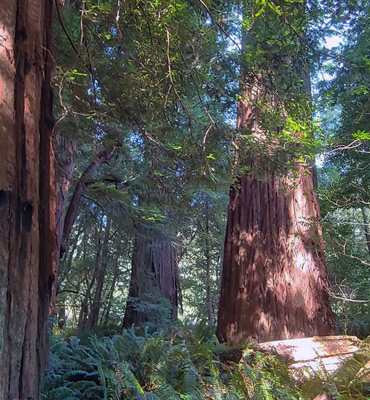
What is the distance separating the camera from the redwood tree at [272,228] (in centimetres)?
384

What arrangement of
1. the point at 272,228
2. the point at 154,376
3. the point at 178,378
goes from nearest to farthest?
the point at 154,376
the point at 178,378
the point at 272,228

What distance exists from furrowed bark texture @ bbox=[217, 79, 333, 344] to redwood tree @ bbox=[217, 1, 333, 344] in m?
0.01

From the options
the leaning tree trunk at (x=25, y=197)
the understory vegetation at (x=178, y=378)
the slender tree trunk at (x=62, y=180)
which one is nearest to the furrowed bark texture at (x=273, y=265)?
the understory vegetation at (x=178, y=378)

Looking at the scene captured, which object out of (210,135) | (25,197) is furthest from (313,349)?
(25,197)

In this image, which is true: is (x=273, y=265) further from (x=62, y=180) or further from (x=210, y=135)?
(x=62, y=180)

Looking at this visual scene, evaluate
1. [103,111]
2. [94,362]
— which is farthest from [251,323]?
[103,111]

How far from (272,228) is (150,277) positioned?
14.5 feet

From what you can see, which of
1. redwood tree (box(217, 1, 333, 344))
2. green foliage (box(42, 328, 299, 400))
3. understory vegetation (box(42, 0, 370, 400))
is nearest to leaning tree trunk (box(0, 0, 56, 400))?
understory vegetation (box(42, 0, 370, 400))

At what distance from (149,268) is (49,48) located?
6864mm

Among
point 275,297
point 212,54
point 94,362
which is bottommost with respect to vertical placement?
point 94,362

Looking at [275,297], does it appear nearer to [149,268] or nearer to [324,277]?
[324,277]

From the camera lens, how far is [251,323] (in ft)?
15.0

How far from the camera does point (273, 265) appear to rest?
186 inches

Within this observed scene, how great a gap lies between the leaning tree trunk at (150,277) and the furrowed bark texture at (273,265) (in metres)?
→ 2.78
